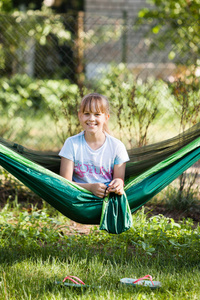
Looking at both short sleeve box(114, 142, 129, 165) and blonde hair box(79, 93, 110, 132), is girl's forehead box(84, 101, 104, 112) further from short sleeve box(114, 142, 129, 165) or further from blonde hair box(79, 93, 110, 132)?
short sleeve box(114, 142, 129, 165)

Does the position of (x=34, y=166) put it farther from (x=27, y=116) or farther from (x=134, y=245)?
(x=27, y=116)

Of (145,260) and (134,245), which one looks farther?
(134,245)

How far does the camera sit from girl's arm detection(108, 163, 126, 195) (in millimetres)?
2447

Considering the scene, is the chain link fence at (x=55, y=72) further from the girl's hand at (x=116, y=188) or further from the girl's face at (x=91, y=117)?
the girl's hand at (x=116, y=188)

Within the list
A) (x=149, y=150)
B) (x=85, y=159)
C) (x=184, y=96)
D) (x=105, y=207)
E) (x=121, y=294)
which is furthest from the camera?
(x=184, y=96)

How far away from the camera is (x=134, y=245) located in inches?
119

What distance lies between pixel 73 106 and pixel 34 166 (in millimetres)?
1484

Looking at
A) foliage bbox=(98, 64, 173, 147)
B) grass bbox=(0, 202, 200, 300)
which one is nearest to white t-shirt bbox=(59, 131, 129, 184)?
grass bbox=(0, 202, 200, 300)

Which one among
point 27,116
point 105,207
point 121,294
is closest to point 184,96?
point 105,207

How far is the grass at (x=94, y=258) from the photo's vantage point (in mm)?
2238

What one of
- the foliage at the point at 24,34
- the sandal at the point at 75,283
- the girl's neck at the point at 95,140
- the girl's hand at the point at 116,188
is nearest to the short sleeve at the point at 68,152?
the girl's neck at the point at 95,140

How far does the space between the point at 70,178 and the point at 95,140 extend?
0.97 ft

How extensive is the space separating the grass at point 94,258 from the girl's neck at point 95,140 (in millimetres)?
702

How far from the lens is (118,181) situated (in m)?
2.55
